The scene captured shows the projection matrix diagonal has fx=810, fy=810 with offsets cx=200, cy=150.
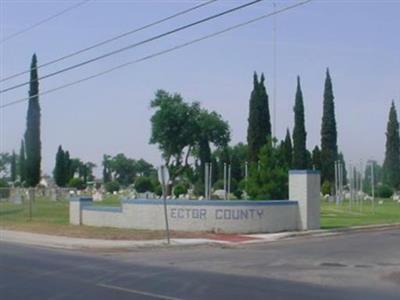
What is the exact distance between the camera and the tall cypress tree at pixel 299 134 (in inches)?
3191

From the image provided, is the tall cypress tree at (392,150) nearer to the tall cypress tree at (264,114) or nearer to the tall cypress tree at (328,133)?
the tall cypress tree at (328,133)

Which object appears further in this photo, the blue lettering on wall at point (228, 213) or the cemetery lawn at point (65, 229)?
the blue lettering on wall at point (228, 213)

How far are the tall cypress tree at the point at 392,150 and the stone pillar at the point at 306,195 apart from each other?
64.8 m

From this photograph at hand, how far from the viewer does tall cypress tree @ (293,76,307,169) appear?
81.1m

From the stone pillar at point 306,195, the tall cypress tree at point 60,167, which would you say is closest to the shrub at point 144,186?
the tall cypress tree at point 60,167

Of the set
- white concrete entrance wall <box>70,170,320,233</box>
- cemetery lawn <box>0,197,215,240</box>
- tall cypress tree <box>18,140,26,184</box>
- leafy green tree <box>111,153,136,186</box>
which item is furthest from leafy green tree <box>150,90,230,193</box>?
leafy green tree <box>111,153,136,186</box>

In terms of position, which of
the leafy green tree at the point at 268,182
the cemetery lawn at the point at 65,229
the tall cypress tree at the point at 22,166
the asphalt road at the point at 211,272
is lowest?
the asphalt road at the point at 211,272

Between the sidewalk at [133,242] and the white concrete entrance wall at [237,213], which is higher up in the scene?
the white concrete entrance wall at [237,213]

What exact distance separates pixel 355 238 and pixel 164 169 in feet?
27.1

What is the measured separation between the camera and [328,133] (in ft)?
282

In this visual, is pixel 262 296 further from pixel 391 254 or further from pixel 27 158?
pixel 27 158

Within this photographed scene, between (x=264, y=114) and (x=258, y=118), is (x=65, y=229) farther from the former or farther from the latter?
(x=264, y=114)

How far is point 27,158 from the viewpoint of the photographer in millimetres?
87625

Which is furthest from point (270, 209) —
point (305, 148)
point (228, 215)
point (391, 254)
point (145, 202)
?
point (305, 148)
